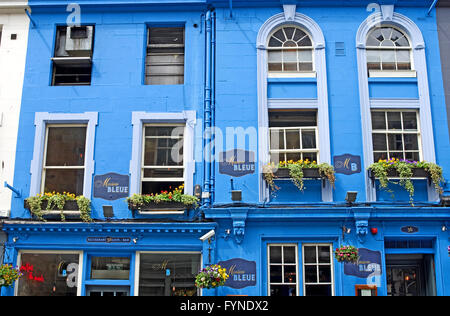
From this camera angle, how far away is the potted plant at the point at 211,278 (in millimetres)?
10805

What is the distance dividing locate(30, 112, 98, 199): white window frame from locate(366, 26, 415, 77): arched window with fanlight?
7.67 metres

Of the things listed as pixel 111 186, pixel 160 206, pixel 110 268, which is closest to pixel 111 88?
pixel 111 186

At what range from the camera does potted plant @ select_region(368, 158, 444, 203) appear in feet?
38.6

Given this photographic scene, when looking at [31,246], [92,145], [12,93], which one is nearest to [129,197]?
[92,145]

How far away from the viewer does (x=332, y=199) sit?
11.9 meters

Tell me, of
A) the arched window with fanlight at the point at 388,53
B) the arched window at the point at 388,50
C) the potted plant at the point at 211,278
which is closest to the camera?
the potted plant at the point at 211,278

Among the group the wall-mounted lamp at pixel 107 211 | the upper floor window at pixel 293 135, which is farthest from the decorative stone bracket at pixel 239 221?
the wall-mounted lamp at pixel 107 211

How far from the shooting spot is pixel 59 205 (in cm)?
1209

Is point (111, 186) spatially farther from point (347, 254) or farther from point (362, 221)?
point (362, 221)

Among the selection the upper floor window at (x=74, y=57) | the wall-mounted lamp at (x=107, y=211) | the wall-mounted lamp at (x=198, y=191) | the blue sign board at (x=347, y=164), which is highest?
the upper floor window at (x=74, y=57)

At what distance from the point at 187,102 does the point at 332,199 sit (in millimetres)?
4566

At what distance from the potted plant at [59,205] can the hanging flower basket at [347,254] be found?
613 centimetres

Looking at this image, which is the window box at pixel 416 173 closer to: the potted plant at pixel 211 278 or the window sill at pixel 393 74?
the window sill at pixel 393 74

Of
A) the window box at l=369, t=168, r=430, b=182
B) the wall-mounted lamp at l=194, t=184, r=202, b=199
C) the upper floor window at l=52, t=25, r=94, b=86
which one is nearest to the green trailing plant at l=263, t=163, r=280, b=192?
the wall-mounted lamp at l=194, t=184, r=202, b=199
